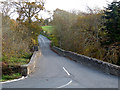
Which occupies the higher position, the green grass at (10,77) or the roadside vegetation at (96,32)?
the roadside vegetation at (96,32)

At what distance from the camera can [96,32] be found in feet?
108

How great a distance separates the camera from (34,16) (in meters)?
39.8

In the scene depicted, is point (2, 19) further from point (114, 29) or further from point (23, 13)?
point (23, 13)

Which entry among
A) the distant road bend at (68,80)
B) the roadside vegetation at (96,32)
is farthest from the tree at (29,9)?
the distant road bend at (68,80)

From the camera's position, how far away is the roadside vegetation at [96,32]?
25.9 metres

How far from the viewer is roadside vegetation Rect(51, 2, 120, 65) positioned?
2588 cm

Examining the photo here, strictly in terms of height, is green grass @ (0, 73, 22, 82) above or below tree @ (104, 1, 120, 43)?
below

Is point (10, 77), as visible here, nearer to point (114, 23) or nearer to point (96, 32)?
A: point (114, 23)

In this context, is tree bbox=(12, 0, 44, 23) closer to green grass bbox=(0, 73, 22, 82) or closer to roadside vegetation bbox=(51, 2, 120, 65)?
roadside vegetation bbox=(51, 2, 120, 65)

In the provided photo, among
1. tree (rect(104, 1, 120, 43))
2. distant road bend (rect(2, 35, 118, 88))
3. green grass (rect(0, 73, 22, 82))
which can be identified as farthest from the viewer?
tree (rect(104, 1, 120, 43))

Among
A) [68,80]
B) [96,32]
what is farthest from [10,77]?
[96,32]

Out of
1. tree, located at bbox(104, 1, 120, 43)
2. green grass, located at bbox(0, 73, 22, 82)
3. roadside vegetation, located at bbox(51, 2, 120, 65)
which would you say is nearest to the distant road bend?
green grass, located at bbox(0, 73, 22, 82)

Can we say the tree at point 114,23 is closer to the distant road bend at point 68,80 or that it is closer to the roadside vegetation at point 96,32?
the roadside vegetation at point 96,32

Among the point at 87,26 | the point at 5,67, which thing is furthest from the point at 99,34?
the point at 5,67
